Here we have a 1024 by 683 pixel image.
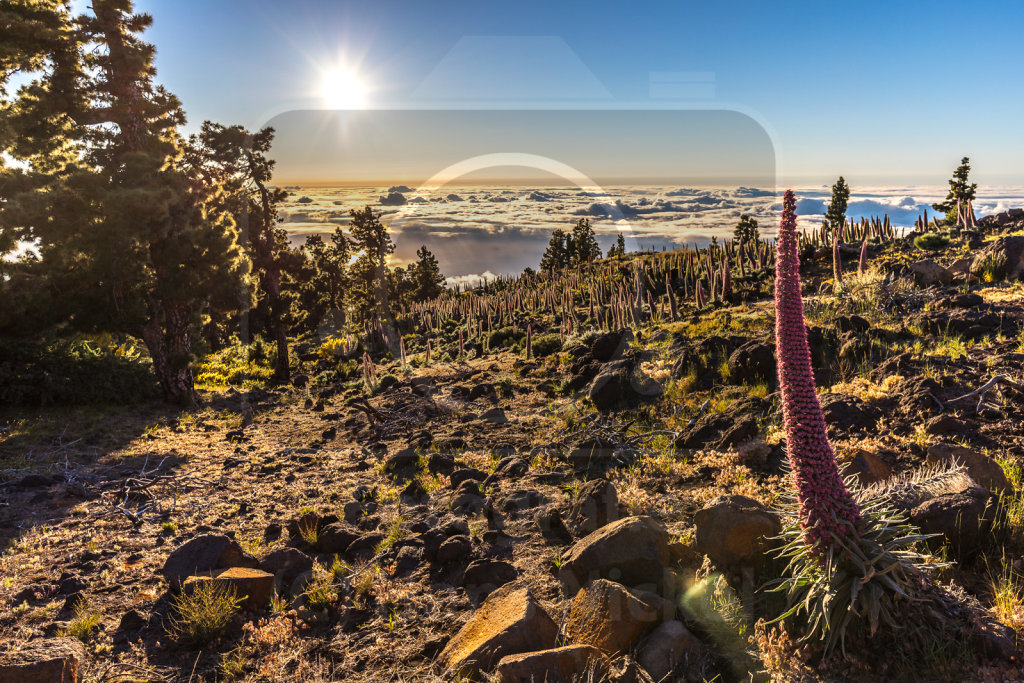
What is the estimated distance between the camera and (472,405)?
13445mm

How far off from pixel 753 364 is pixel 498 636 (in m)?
7.36

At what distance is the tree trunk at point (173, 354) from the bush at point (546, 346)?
11.4 metres

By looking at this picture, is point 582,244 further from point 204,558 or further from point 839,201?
point 204,558

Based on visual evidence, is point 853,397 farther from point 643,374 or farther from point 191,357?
point 191,357

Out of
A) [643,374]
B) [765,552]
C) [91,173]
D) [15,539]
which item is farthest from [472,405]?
[91,173]

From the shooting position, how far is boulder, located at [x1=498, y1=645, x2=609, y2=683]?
3.32 metres

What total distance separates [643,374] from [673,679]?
26.5ft

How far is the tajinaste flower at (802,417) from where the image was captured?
9.57ft

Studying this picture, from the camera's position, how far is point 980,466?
429 cm

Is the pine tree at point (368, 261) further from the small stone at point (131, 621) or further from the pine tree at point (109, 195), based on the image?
the small stone at point (131, 621)

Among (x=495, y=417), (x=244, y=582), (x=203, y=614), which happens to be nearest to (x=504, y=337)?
(x=495, y=417)

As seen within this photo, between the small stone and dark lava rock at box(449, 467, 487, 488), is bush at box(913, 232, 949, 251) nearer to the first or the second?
dark lava rock at box(449, 467, 487, 488)

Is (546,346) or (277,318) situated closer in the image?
(546,346)

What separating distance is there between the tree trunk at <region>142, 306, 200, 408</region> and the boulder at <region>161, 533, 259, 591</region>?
477 inches
